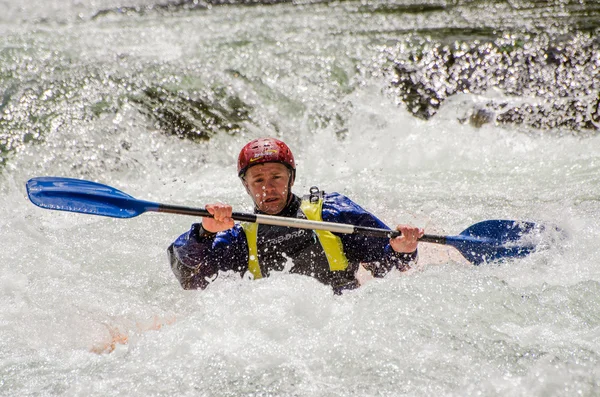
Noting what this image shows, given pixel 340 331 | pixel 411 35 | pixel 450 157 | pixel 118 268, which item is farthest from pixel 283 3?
pixel 340 331

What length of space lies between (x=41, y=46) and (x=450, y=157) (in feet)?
16.6

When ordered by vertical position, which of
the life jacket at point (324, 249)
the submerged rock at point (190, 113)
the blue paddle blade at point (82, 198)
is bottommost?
the life jacket at point (324, 249)

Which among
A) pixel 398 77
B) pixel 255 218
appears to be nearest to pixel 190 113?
pixel 398 77

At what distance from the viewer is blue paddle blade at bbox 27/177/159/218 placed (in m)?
4.09

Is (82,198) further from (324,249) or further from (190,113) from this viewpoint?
(190,113)

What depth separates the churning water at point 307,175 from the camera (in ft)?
11.2

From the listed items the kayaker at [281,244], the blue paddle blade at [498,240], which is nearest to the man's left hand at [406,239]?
the kayaker at [281,244]

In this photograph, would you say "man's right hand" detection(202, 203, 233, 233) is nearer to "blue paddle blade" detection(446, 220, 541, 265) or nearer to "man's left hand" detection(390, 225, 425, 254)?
"man's left hand" detection(390, 225, 425, 254)

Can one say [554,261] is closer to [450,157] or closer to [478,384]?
[478,384]

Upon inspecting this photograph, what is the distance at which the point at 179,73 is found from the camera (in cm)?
821

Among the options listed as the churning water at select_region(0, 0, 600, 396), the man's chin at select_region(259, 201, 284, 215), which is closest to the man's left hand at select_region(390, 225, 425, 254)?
the churning water at select_region(0, 0, 600, 396)

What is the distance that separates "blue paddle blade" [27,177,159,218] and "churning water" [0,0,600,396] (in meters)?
0.63

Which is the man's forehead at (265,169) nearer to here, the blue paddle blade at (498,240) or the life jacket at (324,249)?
the life jacket at (324,249)

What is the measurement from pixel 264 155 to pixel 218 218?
525 millimetres
